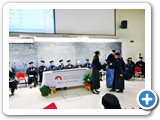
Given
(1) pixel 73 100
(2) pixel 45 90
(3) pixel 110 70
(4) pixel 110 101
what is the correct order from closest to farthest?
(4) pixel 110 101
(1) pixel 73 100
(2) pixel 45 90
(3) pixel 110 70

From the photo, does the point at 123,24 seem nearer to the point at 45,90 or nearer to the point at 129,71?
the point at 129,71

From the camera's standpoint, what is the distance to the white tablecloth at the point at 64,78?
9.70 feet

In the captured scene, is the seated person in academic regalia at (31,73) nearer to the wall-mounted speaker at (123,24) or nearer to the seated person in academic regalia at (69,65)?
the seated person in academic regalia at (69,65)

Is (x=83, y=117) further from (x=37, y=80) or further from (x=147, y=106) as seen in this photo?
(x=37, y=80)

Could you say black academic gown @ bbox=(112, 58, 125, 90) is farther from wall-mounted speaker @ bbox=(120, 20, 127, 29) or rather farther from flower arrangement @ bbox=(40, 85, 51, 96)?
wall-mounted speaker @ bbox=(120, 20, 127, 29)

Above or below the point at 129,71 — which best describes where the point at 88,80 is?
below

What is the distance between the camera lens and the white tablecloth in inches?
116

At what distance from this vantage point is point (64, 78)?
3102 mm

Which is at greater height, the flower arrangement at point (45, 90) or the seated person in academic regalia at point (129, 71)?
the seated person in academic regalia at point (129, 71)

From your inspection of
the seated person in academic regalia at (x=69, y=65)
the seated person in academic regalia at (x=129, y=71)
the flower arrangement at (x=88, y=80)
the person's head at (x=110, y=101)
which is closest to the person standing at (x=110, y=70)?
the flower arrangement at (x=88, y=80)

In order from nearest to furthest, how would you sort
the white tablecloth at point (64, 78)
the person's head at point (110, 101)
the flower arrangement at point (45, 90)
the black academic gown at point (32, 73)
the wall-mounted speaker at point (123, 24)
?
the person's head at point (110, 101) < the flower arrangement at point (45, 90) < the white tablecloth at point (64, 78) < the black academic gown at point (32, 73) < the wall-mounted speaker at point (123, 24)

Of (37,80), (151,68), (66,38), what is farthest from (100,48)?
(151,68)

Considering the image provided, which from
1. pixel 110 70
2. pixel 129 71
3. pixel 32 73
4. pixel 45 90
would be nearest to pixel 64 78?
pixel 45 90
